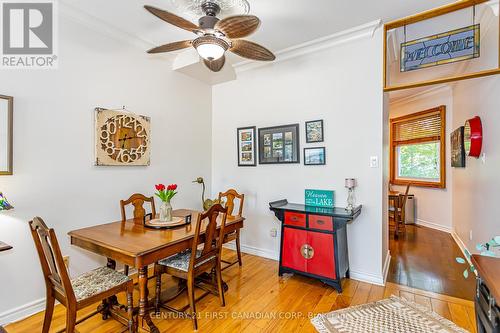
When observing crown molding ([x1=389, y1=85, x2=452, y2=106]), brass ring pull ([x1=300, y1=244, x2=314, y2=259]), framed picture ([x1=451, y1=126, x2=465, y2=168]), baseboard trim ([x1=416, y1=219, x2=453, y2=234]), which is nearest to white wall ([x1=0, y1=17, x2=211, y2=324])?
brass ring pull ([x1=300, y1=244, x2=314, y2=259])

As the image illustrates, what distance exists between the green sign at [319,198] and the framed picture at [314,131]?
2.07 ft

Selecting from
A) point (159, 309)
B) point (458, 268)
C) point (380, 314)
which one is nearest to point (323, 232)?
point (380, 314)

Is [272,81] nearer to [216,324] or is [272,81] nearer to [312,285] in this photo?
[312,285]

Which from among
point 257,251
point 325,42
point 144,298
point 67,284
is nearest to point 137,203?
point 144,298

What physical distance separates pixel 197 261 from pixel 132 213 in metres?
1.25

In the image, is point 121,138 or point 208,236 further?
point 121,138

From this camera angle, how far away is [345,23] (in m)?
2.67

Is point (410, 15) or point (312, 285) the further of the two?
point (312, 285)

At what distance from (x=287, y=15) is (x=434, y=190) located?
4589 millimetres

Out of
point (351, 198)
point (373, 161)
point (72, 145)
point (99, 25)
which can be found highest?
point (99, 25)

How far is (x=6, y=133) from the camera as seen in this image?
2.02m

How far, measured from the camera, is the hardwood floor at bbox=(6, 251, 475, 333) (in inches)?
79.3
